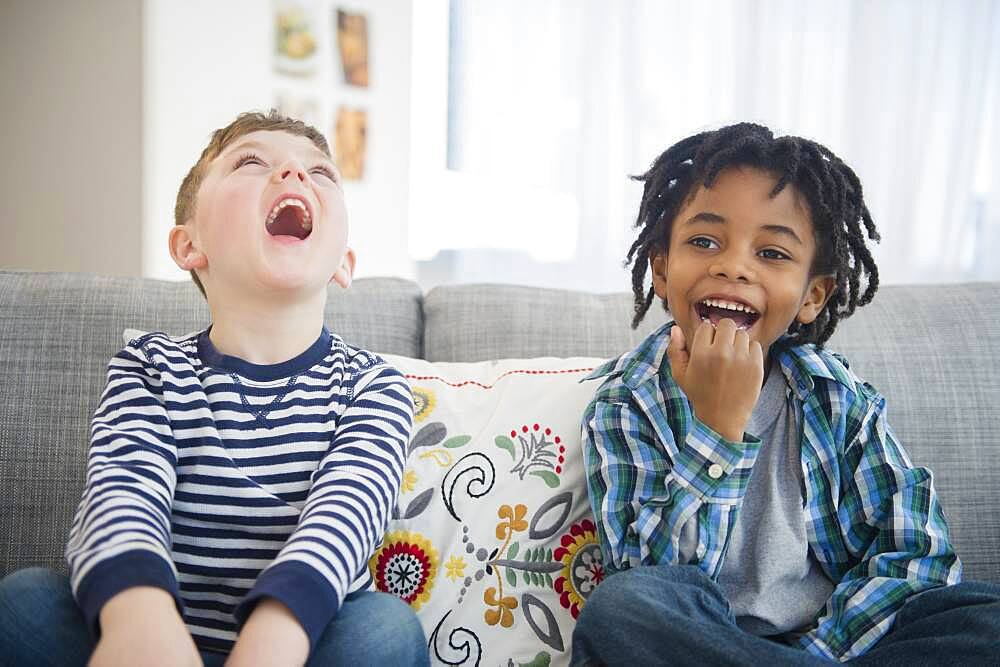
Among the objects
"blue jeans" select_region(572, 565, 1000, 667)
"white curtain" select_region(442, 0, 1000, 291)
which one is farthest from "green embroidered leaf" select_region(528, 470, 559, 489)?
"white curtain" select_region(442, 0, 1000, 291)

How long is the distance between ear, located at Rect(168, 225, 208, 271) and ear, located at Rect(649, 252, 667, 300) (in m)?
0.60

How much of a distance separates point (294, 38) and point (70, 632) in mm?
2623

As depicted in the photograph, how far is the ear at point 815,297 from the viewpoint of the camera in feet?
4.10

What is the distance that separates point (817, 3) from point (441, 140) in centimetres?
140

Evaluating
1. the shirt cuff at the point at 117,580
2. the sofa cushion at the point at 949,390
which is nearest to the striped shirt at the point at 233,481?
the shirt cuff at the point at 117,580

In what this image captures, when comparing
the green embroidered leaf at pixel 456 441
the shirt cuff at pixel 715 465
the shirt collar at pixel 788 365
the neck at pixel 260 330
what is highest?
the neck at pixel 260 330

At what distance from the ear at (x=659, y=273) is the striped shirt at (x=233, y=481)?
399 millimetres

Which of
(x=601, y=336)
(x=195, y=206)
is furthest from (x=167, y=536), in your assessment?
(x=601, y=336)

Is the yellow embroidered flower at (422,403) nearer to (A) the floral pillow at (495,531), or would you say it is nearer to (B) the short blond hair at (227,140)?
(A) the floral pillow at (495,531)

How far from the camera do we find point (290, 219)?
113 cm

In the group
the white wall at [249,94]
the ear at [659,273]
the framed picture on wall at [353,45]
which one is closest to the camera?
the ear at [659,273]

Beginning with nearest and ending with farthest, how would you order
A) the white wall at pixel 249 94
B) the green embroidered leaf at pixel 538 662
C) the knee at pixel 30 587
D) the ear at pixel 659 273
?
the knee at pixel 30 587 < the green embroidered leaf at pixel 538 662 < the ear at pixel 659 273 < the white wall at pixel 249 94

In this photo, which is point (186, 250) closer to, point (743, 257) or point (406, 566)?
point (406, 566)

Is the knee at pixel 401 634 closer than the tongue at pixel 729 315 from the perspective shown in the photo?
Yes
